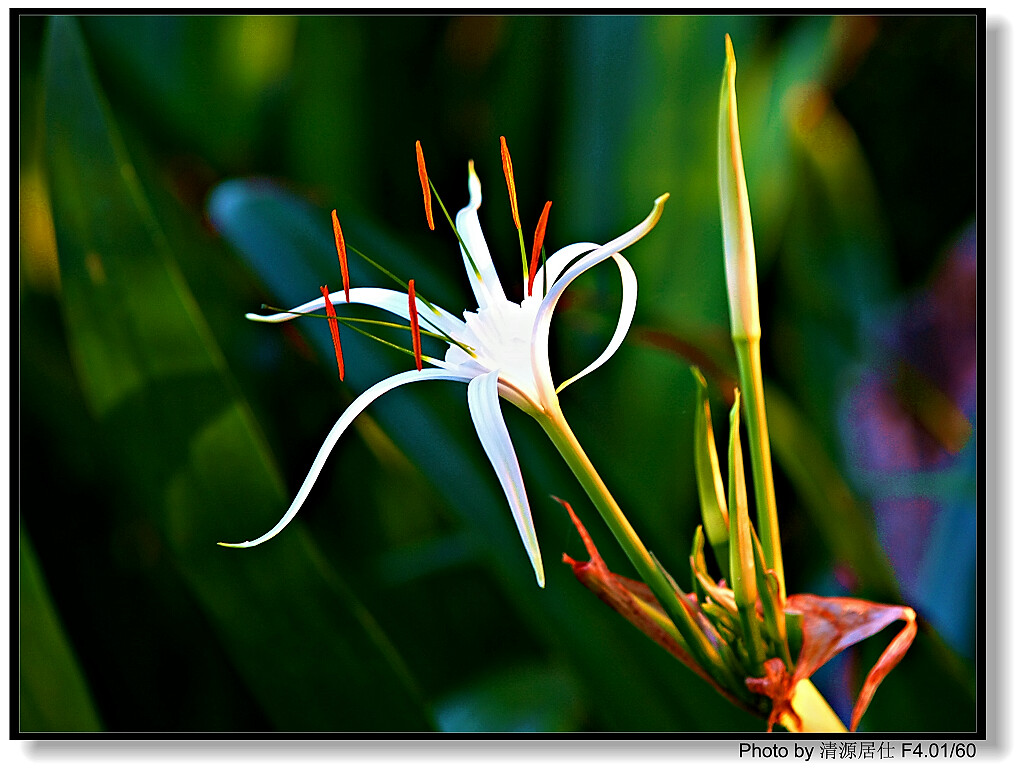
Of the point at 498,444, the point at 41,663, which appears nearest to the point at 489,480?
the point at 498,444

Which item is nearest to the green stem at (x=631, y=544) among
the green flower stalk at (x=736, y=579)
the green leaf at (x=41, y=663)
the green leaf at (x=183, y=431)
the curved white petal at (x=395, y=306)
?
the green flower stalk at (x=736, y=579)

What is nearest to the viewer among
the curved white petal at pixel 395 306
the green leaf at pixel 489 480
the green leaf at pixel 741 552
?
the green leaf at pixel 741 552

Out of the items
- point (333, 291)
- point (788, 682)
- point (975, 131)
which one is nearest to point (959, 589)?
point (788, 682)

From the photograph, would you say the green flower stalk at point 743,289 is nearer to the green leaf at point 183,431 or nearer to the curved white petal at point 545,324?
the curved white petal at point 545,324

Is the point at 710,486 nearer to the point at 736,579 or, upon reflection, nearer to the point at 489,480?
the point at 736,579

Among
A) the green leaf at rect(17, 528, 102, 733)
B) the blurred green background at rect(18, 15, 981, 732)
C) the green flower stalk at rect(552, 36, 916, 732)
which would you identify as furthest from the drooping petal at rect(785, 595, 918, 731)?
the green leaf at rect(17, 528, 102, 733)

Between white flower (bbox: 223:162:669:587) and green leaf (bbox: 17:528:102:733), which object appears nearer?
white flower (bbox: 223:162:669:587)

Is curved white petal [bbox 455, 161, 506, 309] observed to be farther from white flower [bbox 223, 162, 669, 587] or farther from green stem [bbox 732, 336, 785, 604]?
green stem [bbox 732, 336, 785, 604]

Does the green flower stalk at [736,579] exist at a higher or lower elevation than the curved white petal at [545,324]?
lower
